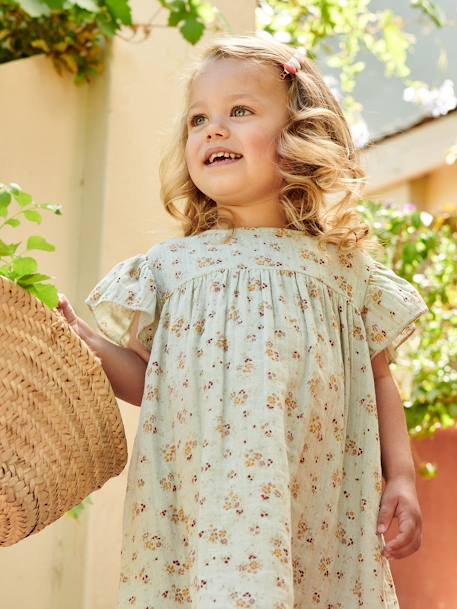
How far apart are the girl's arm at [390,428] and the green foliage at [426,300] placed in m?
1.12

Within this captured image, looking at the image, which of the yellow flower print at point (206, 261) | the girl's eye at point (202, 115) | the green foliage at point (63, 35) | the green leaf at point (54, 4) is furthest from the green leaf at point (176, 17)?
the yellow flower print at point (206, 261)

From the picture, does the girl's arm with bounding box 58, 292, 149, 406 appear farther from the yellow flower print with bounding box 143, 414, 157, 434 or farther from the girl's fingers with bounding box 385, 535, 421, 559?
the girl's fingers with bounding box 385, 535, 421, 559

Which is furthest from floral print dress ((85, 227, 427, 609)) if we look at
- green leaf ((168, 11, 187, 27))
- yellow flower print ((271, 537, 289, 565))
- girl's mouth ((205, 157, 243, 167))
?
green leaf ((168, 11, 187, 27))

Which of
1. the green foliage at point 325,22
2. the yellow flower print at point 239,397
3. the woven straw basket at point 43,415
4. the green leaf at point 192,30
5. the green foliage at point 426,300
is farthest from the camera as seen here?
the green foliage at point 325,22

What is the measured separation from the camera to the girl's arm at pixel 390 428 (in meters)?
2.15

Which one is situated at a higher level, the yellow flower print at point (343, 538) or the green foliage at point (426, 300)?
the green foliage at point (426, 300)

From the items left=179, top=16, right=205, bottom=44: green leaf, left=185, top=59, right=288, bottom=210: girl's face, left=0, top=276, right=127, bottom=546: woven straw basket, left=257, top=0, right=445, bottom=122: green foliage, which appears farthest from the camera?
left=257, top=0, right=445, bottom=122: green foliage

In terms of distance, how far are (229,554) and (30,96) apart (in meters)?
1.50

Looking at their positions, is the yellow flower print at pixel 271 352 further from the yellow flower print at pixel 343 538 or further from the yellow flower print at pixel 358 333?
the yellow flower print at pixel 343 538

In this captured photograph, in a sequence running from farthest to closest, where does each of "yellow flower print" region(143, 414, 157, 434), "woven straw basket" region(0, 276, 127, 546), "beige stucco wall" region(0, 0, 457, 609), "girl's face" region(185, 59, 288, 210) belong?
"beige stucco wall" region(0, 0, 457, 609) → "girl's face" region(185, 59, 288, 210) → "yellow flower print" region(143, 414, 157, 434) → "woven straw basket" region(0, 276, 127, 546)

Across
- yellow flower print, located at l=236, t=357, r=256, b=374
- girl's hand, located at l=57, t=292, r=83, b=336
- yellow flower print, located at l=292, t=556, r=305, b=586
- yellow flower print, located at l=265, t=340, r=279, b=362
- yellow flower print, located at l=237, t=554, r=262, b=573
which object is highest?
girl's hand, located at l=57, t=292, r=83, b=336

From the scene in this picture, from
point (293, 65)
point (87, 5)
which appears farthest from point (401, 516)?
point (87, 5)

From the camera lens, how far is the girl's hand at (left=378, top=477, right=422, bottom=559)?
2.03 meters

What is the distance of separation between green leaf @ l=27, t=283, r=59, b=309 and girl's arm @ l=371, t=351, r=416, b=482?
0.71m
